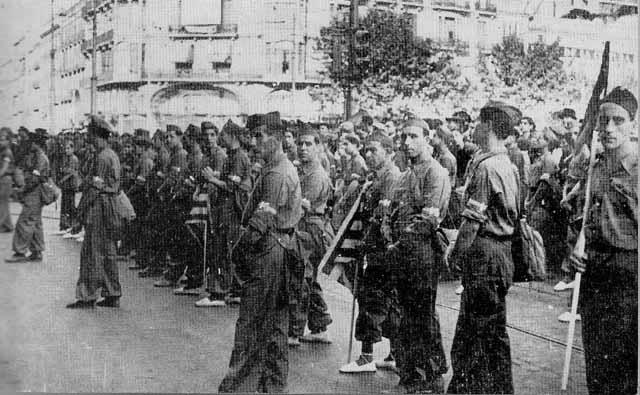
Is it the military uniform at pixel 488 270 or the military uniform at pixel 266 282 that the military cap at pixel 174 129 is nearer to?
the military uniform at pixel 266 282

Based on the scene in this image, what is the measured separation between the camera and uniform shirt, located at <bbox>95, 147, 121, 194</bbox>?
6.70m

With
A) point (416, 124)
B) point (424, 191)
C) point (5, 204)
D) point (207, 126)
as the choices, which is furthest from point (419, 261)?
point (5, 204)

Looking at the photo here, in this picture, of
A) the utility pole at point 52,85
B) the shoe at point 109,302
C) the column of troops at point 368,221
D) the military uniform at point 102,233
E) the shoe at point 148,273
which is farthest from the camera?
the shoe at point 148,273

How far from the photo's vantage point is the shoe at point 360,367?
587 centimetres

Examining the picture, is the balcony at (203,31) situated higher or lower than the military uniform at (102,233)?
higher

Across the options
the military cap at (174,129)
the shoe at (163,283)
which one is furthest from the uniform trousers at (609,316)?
the shoe at (163,283)

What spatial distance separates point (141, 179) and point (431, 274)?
2.78 metres

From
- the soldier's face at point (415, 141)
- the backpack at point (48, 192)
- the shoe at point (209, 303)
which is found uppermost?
the soldier's face at point (415, 141)

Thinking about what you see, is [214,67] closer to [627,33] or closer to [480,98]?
→ [480,98]

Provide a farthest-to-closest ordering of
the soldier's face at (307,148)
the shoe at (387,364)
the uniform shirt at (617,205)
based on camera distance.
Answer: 1. the soldier's face at (307,148)
2. the shoe at (387,364)
3. the uniform shirt at (617,205)

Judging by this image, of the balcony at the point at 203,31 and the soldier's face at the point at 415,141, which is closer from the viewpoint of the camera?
the soldier's face at the point at 415,141

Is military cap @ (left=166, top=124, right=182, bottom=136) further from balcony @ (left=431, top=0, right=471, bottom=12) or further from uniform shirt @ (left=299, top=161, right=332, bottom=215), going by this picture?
balcony @ (left=431, top=0, right=471, bottom=12)

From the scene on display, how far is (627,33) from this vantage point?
5844mm

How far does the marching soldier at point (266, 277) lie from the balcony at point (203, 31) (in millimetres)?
→ 888
